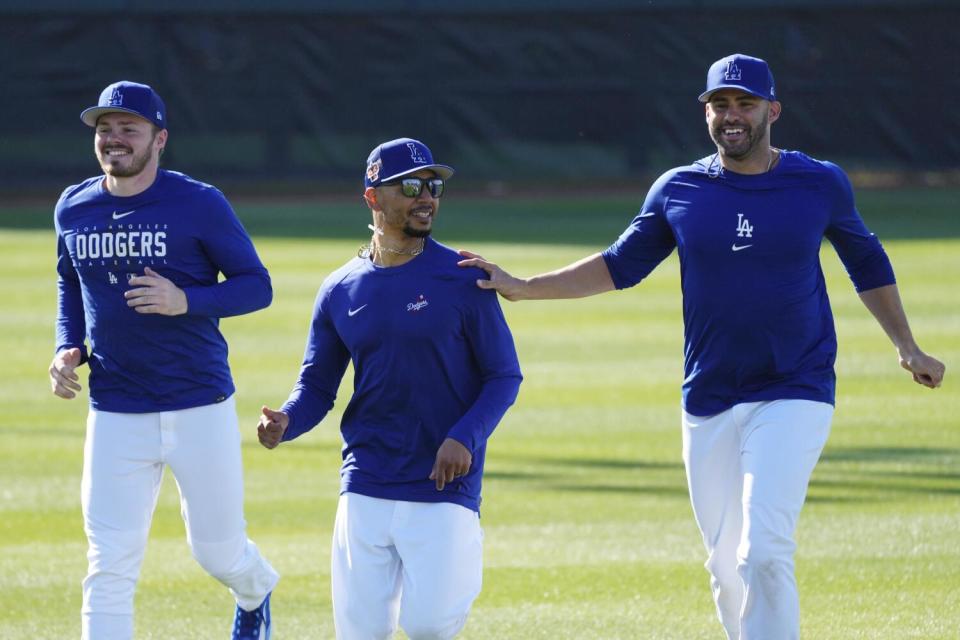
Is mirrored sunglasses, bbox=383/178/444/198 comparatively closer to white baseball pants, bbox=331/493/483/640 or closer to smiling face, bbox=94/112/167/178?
white baseball pants, bbox=331/493/483/640

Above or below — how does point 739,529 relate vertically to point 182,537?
above

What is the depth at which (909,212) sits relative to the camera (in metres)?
27.1

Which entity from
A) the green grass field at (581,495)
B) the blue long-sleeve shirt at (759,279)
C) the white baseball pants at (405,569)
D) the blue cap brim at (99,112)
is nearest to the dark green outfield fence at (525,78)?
the green grass field at (581,495)

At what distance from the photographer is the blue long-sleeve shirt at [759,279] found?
6.09 m

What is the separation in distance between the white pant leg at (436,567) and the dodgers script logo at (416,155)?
1.19 metres

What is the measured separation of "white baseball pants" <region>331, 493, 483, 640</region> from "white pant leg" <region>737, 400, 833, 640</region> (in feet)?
3.30

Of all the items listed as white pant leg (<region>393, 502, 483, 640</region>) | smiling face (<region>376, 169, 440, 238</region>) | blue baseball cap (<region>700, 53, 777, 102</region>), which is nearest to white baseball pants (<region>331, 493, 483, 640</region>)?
white pant leg (<region>393, 502, 483, 640</region>)

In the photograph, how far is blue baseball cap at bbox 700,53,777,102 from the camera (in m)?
6.08

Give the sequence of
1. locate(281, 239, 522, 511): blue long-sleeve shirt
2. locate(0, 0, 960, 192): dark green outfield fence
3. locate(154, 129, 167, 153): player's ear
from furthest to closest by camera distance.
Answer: locate(0, 0, 960, 192): dark green outfield fence, locate(154, 129, 167, 153): player's ear, locate(281, 239, 522, 511): blue long-sleeve shirt

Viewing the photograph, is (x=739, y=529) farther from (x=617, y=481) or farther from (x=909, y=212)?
(x=909, y=212)

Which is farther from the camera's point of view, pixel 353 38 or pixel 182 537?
pixel 353 38

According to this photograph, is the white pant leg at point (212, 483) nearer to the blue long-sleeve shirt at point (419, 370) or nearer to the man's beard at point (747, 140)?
the blue long-sleeve shirt at point (419, 370)

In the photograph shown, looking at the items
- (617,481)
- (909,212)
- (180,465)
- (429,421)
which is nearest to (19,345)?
(617,481)

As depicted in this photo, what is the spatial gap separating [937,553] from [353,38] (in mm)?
24351
